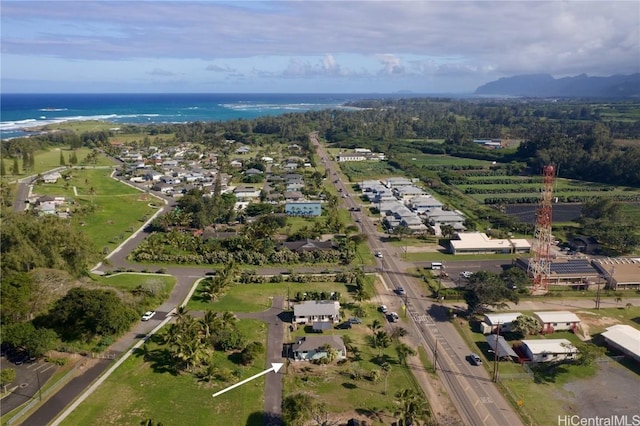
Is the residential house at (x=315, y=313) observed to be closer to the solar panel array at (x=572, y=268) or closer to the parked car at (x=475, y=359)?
the parked car at (x=475, y=359)

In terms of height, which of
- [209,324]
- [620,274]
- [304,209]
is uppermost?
[304,209]

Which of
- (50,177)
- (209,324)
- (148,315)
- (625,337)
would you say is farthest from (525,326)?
(50,177)

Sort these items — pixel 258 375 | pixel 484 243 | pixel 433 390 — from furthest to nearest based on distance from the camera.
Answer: pixel 484 243 < pixel 258 375 < pixel 433 390

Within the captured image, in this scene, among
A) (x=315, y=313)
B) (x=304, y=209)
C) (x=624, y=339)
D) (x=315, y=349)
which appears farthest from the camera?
(x=304, y=209)

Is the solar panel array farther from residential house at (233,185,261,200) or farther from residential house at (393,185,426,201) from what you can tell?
residential house at (233,185,261,200)

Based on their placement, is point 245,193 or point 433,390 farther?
point 245,193

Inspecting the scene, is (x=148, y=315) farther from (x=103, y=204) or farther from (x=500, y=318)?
(x=103, y=204)

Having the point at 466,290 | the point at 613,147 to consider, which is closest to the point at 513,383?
the point at 466,290

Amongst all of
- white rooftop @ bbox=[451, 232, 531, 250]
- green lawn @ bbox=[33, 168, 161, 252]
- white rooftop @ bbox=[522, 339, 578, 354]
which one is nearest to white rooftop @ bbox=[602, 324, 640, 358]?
white rooftop @ bbox=[522, 339, 578, 354]
